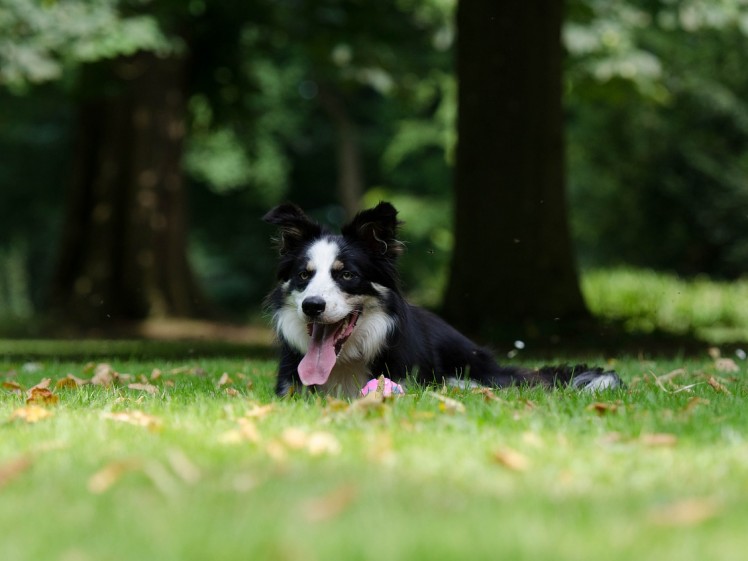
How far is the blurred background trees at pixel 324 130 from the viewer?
18156 millimetres

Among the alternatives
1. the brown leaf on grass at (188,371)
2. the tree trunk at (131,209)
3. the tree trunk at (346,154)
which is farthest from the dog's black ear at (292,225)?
the tree trunk at (346,154)

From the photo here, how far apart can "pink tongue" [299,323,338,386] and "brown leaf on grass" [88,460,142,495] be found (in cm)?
245

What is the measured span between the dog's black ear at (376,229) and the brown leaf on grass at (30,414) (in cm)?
216

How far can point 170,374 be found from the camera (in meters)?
8.08

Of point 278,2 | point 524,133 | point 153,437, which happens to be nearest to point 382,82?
point 278,2

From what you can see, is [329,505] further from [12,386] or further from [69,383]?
[12,386]

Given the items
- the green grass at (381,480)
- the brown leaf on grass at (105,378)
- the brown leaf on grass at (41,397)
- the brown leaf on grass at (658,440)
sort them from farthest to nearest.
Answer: the brown leaf on grass at (105,378)
the brown leaf on grass at (41,397)
the brown leaf on grass at (658,440)
the green grass at (381,480)

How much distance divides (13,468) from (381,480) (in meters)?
1.30

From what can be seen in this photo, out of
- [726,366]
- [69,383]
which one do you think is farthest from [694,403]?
[69,383]

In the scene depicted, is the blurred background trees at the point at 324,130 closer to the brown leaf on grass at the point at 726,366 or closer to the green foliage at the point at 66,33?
the green foliage at the point at 66,33

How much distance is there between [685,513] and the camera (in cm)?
311

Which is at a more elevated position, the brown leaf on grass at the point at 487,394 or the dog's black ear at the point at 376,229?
the dog's black ear at the point at 376,229

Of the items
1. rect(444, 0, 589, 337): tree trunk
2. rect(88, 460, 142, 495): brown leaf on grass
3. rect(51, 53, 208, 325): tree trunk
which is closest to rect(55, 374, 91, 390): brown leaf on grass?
rect(88, 460, 142, 495): brown leaf on grass

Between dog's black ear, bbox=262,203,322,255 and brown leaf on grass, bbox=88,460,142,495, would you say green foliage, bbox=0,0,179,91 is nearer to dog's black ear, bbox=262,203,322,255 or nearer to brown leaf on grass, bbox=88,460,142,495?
dog's black ear, bbox=262,203,322,255
